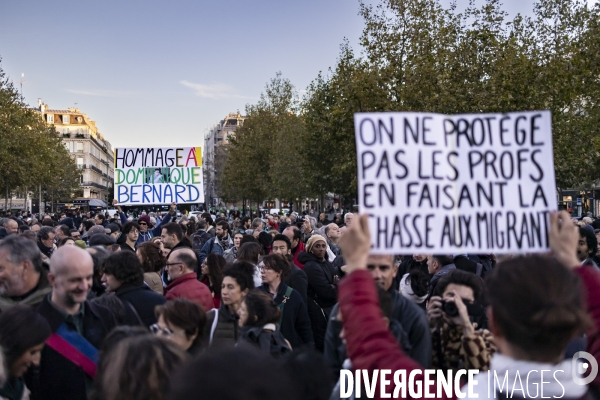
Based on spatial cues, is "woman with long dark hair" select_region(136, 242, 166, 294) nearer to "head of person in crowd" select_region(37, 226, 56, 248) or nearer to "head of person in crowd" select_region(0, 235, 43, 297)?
"head of person in crowd" select_region(0, 235, 43, 297)

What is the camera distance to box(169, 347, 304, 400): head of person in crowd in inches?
62.7

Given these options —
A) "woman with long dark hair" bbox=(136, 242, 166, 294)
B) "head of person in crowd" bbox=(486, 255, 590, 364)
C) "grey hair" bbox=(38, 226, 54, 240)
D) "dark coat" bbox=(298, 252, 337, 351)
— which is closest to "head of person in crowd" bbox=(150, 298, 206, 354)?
"head of person in crowd" bbox=(486, 255, 590, 364)

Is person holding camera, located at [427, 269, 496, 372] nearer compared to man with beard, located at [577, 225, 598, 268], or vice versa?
person holding camera, located at [427, 269, 496, 372]

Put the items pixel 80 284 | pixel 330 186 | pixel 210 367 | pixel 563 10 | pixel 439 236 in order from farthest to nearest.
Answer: pixel 330 186 → pixel 563 10 → pixel 80 284 → pixel 439 236 → pixel 210 367

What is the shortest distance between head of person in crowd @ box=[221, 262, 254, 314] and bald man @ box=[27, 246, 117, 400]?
4.54 feet

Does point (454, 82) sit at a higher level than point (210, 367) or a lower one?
higher

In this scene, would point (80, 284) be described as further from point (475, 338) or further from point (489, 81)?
point (489, 81)

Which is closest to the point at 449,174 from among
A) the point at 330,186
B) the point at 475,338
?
the point at 475,338

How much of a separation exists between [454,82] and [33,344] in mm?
21414

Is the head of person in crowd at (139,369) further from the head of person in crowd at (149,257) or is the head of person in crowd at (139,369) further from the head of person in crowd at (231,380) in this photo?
the head of person in crowd at (149,257)

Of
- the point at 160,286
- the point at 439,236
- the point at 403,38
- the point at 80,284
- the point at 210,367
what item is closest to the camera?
the point at 210,367

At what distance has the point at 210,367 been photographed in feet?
5.46

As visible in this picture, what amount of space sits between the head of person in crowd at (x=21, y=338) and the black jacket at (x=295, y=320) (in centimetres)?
282

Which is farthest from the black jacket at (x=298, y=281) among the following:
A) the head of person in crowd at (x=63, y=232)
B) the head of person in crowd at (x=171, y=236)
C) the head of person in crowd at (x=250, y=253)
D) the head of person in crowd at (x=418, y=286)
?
the head of person in crowd at (x=63, y=232)
